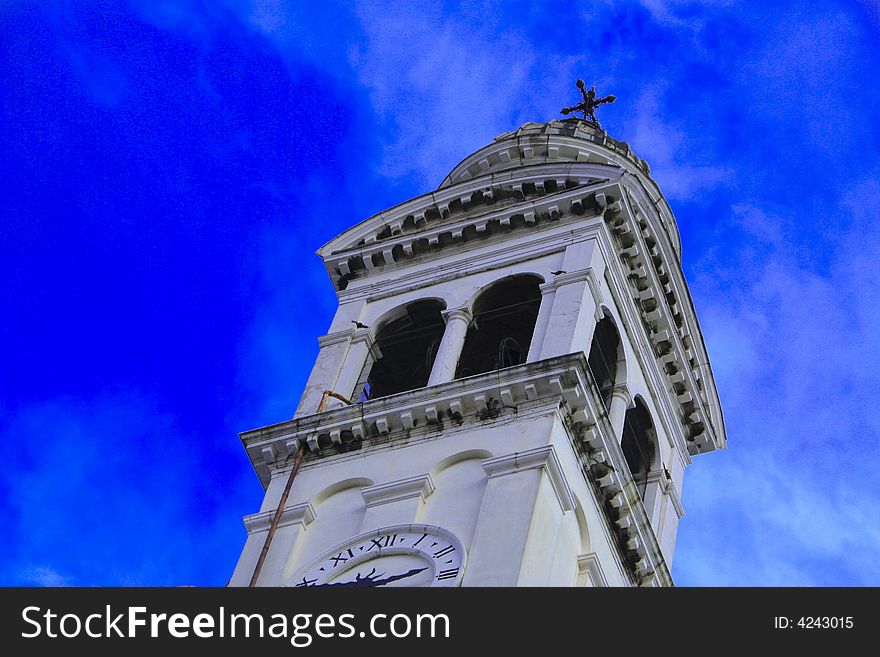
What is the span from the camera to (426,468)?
37.2m

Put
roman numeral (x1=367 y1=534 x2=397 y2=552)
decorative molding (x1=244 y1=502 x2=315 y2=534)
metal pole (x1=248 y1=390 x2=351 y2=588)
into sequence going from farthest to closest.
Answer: decorative molding (x1=244 y1=502 x2=315 y2=534) < metal pole (x1=248 y1=390 x2=351 y2=588) < roman numeral (x1=367 y1=534 x2=397 y2=552)

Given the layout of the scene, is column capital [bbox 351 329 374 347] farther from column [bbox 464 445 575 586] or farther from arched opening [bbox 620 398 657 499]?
column [bbox 464 445 575 586]

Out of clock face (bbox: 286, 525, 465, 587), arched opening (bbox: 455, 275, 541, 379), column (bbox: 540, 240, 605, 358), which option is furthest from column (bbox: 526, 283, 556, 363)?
clock face (bbox: 286, 525, 465, 587)

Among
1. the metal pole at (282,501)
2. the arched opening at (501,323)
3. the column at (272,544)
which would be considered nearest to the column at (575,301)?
the arched opening at (501,323)

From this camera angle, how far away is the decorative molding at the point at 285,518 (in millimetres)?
37625

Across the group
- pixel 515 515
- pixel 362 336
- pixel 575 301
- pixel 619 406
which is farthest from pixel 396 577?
pixel 362 336

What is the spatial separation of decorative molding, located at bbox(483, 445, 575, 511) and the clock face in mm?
1735

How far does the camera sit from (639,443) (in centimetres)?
4441

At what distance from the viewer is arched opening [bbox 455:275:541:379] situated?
140 ft

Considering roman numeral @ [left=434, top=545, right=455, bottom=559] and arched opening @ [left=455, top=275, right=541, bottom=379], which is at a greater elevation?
arched opening @ [left=455, top=275, right=541, bottom=379]

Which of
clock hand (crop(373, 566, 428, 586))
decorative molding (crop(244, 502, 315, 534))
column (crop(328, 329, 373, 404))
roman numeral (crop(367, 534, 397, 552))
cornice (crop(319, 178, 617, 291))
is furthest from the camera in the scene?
cornice (crop(319, 178, 617, 291))
